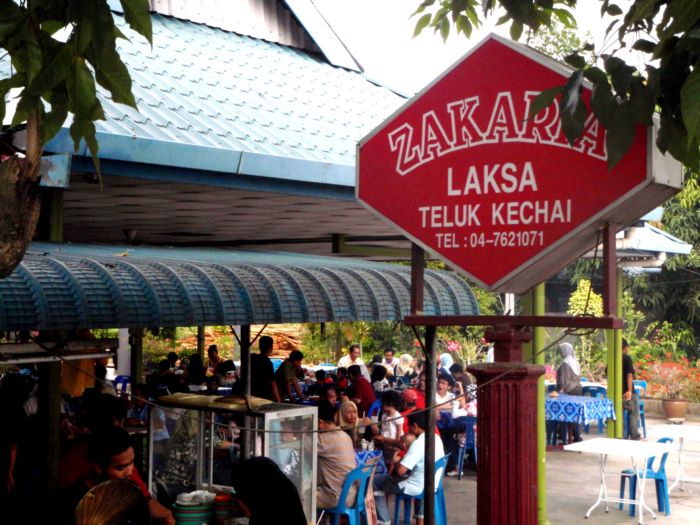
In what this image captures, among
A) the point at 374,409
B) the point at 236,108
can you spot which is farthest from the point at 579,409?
the point at 236,108

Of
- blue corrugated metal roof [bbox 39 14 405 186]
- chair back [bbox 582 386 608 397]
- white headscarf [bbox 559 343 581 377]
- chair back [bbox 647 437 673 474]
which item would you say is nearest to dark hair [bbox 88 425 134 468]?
blue corrugated metal roof [bbox 39 14 405 186]

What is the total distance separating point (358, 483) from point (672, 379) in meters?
14.9

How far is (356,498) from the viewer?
931cm

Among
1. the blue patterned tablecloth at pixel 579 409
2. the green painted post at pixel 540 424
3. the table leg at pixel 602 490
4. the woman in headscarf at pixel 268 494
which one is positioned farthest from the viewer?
the blue patterned tablecloth at pixel 579 409

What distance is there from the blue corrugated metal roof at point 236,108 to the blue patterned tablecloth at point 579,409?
6.49 meters

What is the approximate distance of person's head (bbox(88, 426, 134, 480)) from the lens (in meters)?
6.19

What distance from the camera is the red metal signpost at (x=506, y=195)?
4.28 m

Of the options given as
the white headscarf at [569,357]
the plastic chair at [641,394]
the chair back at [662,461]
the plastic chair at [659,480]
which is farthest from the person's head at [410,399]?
the plastic chair at [641,394]

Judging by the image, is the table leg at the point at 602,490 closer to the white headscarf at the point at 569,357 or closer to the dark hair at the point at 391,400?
the dark hair at the point at 391,400

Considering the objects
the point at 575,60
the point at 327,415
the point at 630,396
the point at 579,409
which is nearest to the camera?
the point at 575,60

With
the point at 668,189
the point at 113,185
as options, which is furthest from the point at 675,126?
the point at 113,185

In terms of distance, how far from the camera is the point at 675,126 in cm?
377

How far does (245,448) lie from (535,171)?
5.41 metres

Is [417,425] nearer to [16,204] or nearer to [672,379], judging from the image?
[16,204]
